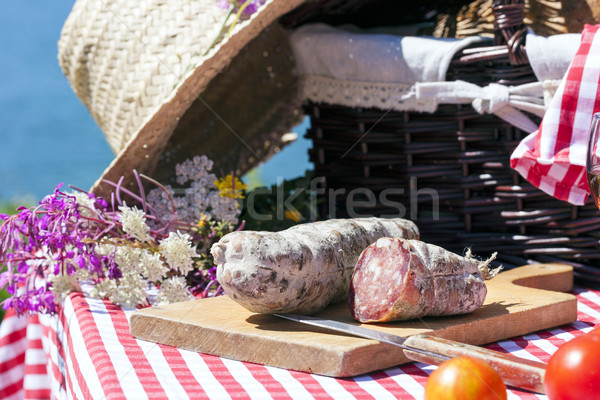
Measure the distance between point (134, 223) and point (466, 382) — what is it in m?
0.63

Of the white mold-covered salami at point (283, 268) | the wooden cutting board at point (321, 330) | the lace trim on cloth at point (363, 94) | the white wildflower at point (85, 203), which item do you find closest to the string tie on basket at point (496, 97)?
the lace trim on cloth at point (363, 94)

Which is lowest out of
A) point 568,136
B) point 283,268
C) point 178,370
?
point 178,370

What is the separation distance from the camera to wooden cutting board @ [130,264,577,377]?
28.2 inches

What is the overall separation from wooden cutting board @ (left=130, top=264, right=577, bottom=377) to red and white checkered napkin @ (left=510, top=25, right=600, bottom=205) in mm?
169

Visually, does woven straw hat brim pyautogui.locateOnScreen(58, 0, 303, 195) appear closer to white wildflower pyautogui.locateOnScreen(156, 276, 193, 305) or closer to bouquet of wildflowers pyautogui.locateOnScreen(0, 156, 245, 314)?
bouquet of wildflowers pyautogui.locateOnScreen(0, 156, 245, 314)

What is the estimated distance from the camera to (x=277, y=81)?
164cm

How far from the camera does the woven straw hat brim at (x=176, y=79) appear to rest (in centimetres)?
117

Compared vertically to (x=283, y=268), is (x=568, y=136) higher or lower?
higher

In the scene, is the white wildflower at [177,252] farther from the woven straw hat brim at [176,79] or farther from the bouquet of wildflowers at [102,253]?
the woven straw hat brim at [176,79]

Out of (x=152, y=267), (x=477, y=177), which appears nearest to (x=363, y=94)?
(x=477, y=177)

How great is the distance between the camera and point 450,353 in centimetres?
65

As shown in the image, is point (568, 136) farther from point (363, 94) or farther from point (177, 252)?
point (177, 252)

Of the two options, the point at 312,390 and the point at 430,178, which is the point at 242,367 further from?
the point at 430,178

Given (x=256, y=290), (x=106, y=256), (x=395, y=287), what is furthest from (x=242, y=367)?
(x=106, y=256)
